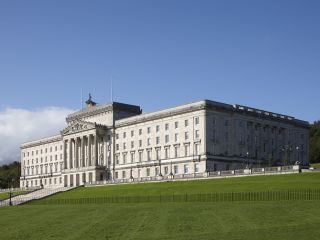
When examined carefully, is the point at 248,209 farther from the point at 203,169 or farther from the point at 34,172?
the point at 34,172

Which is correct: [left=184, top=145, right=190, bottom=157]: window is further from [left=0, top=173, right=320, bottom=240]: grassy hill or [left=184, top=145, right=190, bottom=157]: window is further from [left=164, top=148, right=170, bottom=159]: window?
[left=0, top=173, right=320, bottom=240]: grassy hill

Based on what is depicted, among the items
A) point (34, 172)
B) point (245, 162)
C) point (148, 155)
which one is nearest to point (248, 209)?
point (245, 162)

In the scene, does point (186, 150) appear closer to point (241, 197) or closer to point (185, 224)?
point (241, 197)


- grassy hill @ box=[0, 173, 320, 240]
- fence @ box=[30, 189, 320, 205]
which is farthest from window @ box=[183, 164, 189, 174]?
grassy hill @ box=[0, 173, 320, 240]

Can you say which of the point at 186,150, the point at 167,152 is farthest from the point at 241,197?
the point at 167,152

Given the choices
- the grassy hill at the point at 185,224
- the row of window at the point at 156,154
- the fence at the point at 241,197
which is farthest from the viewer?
the row of window at the point at 156,154

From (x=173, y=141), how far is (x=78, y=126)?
3529cm

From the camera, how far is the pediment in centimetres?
15175

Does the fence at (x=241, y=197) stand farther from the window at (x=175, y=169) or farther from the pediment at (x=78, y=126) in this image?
the pediment at (x=78, y=126)

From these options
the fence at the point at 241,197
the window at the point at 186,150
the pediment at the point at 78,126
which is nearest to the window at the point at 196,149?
the window at the point at 186,150

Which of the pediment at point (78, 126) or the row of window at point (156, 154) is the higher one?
the pediment at point (78, 126)

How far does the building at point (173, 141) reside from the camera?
125 metres

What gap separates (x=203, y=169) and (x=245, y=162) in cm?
A: 1237

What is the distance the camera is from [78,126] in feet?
513
